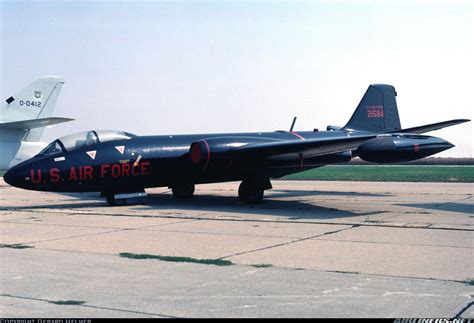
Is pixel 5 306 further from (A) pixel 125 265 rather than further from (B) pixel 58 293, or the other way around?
(A) pixel 125 265

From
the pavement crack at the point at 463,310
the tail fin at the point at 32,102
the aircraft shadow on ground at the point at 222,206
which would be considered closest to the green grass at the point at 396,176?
the aircraft shadow on ground at the point at 222,206

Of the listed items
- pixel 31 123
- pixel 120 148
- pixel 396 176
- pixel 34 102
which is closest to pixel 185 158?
pixel 120 148

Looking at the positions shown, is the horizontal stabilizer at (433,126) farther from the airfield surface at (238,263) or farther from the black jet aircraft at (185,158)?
the airfield surface at (238,263)

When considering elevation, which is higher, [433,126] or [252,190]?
[433,126]

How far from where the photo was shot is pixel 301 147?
54.8ft

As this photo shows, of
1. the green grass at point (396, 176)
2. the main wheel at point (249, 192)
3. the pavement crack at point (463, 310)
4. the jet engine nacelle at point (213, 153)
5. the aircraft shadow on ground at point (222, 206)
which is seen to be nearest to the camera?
the pavement crack at point (463, 310)

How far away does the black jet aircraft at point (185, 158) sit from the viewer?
16125 millimetres

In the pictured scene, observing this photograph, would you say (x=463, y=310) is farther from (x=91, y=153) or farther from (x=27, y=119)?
(x=27, y=119)

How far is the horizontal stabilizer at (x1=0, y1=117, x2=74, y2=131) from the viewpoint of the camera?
A: 2752 cm

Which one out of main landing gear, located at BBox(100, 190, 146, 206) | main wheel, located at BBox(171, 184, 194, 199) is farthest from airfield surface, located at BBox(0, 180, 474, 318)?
main wheel, located at BBox(171, 184, 194, 199)

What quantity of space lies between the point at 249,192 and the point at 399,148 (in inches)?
180

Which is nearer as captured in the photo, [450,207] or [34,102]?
[450,207]

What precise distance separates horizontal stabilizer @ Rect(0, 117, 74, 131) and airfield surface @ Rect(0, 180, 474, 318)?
Answer: 1241 cm

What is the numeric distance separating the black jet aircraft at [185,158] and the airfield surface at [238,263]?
1083mm
